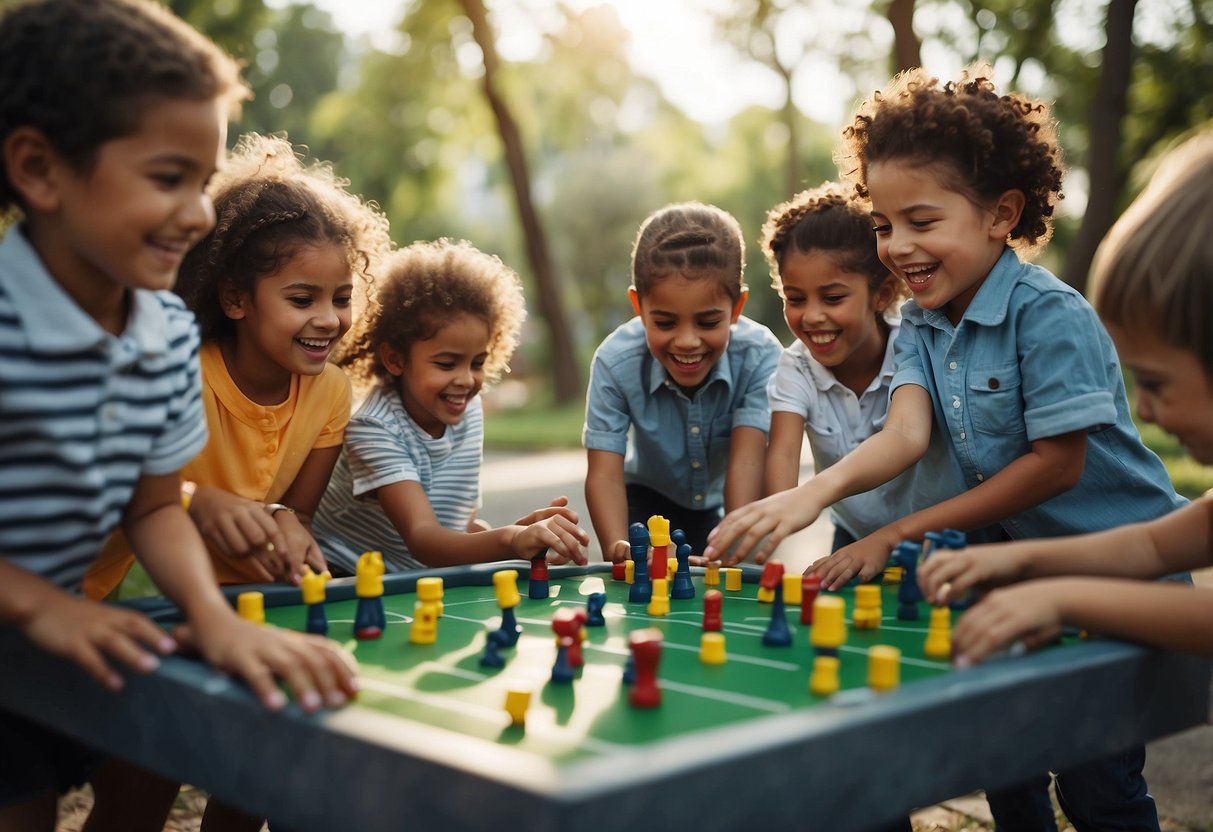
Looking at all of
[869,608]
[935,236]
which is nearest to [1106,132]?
[935,236]

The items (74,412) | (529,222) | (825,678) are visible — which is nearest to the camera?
(825,678)


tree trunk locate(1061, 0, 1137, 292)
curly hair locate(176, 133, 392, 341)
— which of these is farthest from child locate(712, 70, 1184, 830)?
tree trunk locate(1061, 0, 1137, 292)

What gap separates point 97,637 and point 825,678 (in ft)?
3.67

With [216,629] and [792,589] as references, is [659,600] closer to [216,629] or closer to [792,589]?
[792,589]

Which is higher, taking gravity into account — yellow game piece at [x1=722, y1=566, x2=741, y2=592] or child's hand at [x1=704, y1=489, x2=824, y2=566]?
child's hand at [x1=704, y1=489, x2=824, y2=566]

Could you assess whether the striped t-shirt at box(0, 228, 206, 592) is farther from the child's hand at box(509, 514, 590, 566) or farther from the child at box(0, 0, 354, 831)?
the child's hand at box(509, 514, 590, 566)

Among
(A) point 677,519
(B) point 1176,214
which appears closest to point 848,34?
(A) point 677,519

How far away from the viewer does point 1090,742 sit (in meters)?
1.73

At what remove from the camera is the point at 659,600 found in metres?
2.38

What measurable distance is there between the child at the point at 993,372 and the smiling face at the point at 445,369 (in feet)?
3.86

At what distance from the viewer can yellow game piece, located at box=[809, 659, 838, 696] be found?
1.63 meters

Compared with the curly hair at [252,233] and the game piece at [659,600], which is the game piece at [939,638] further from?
the curly hair at [252,233]

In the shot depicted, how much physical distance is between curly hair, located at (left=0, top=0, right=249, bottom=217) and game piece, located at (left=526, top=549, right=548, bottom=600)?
1.26m

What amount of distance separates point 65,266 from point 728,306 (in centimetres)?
210
